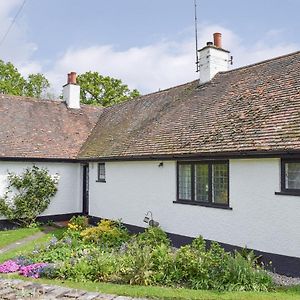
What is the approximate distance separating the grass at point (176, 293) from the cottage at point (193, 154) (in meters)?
1.69

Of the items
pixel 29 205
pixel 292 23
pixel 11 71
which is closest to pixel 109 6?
pixel 292 23

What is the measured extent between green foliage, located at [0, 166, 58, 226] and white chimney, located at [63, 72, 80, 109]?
596 centimetres

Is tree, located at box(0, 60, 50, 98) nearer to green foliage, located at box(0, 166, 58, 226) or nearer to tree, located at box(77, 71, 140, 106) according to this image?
tree, located at box(77, 71, 140, 106)

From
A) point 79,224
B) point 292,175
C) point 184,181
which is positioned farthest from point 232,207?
point 79,224

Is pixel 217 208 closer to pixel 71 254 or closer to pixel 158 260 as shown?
pixel 158 260

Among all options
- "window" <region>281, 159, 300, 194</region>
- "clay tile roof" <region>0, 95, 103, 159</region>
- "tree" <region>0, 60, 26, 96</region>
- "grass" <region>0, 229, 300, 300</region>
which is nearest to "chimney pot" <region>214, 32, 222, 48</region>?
"clay tile roof" <region>0, 95, 103, 159</region>

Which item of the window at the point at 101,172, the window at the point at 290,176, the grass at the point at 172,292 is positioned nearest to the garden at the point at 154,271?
the grass at the point at 172,292

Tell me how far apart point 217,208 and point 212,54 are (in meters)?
7.92

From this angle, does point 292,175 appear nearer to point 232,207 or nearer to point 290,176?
point 290,176

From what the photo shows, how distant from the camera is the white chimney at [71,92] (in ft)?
71.2

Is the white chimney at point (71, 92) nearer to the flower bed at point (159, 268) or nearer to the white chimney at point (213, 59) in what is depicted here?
the white chimney at point (213, 59)

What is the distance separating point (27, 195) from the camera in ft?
54.9

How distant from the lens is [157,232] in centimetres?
1201

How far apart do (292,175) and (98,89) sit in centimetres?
3328
